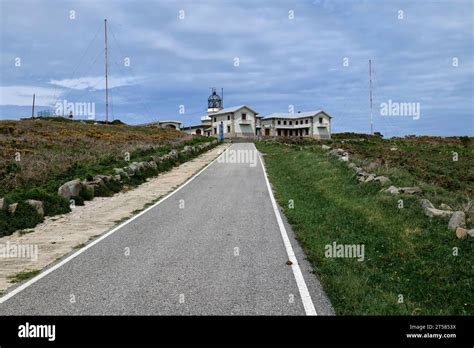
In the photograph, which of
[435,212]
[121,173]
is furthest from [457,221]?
[121,173]

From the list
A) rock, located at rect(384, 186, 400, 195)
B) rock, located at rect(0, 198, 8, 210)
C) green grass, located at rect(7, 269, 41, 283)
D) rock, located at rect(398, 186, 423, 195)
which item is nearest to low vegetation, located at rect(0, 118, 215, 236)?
rock, located at rect(0, 198, 8, 210)

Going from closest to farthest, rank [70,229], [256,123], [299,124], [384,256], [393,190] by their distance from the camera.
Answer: [384,256] < [70,229] < [393,190] < [256,123] < [299,124]

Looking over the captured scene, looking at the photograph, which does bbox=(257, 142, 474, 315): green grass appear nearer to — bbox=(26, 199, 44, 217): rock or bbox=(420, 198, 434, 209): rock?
bbox=(420, 198, 434, 209): rock

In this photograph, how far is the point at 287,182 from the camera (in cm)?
2128

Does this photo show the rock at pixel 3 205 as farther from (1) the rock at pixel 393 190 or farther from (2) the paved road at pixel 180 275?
(1) the rock at pixel 393 190

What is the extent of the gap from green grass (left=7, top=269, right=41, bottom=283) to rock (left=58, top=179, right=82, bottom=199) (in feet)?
25.4

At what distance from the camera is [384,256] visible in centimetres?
830

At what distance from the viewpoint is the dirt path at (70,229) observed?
8.48 meters

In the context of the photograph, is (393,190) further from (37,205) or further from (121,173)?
(121,173)

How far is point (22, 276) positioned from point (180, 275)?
9.24 feet

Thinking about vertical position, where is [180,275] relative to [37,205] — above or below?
below

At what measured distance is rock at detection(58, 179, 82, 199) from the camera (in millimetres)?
15133
